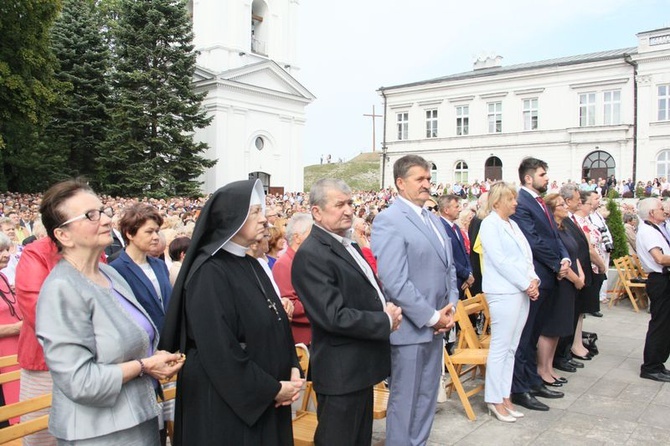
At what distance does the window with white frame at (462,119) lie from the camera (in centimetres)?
4300

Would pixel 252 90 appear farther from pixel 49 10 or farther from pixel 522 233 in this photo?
pixel 522 233

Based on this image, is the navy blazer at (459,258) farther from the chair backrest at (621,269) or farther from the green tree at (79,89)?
the green tree at (79,89)

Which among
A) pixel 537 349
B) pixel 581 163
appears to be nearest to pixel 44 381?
pixel 537 349

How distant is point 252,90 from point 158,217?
33.5 metres

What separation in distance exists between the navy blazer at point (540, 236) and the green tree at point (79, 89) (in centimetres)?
2832

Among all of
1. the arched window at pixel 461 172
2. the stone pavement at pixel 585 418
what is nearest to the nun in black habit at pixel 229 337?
the stone pavement at pixel 585 418

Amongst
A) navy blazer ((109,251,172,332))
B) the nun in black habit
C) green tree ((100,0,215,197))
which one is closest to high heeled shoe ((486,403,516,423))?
the nun in black habit

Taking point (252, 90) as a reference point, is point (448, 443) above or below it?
below

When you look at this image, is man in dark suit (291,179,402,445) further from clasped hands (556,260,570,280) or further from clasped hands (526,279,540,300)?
clasped hands (556,260,570,280)

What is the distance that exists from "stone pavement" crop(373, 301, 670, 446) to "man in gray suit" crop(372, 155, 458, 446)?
2.14 ft

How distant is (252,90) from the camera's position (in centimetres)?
3647

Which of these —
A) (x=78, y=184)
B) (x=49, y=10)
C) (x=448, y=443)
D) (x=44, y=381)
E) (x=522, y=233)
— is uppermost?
(x=49, y=10)

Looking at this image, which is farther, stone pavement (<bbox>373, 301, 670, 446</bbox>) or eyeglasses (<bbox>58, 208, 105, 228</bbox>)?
stone pavement (<bbox>373, 301, 670, 446</bbox>)

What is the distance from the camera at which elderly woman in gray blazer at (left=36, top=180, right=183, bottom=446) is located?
2408mm
